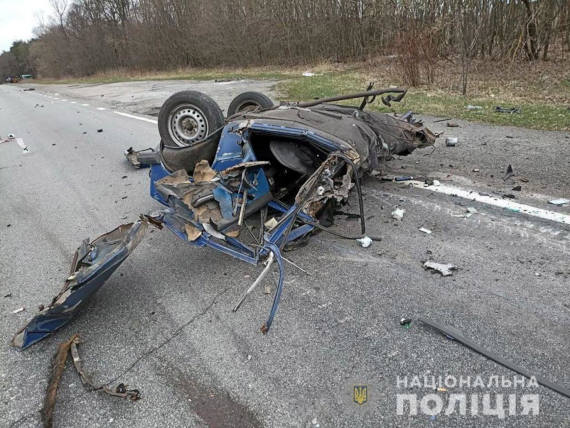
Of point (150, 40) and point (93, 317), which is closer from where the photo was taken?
point (93, 317)

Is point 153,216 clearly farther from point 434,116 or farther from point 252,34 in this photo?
point 252,34

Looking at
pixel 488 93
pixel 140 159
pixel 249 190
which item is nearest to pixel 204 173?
pixel 249 190

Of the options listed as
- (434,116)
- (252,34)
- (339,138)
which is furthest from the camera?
(252,34)

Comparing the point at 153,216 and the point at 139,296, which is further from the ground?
the point at 153,216

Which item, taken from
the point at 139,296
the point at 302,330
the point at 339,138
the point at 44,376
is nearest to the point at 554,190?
the point at 339,138

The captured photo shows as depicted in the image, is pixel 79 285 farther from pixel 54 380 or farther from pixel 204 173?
pixel 204 173

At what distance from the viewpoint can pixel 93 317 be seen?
2.91 m

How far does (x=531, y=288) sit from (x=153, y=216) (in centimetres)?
264

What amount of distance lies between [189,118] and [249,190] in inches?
59.9

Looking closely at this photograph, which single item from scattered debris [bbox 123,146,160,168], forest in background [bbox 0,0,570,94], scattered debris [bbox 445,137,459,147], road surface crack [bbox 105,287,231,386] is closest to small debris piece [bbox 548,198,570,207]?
scattered debris [bbox 445,137,459,147]

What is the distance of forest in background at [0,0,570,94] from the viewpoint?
35.9ft

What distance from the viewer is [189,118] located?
435 cm

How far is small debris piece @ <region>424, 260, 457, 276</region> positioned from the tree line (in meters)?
8.04

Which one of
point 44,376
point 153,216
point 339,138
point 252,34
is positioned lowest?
point 44,376
